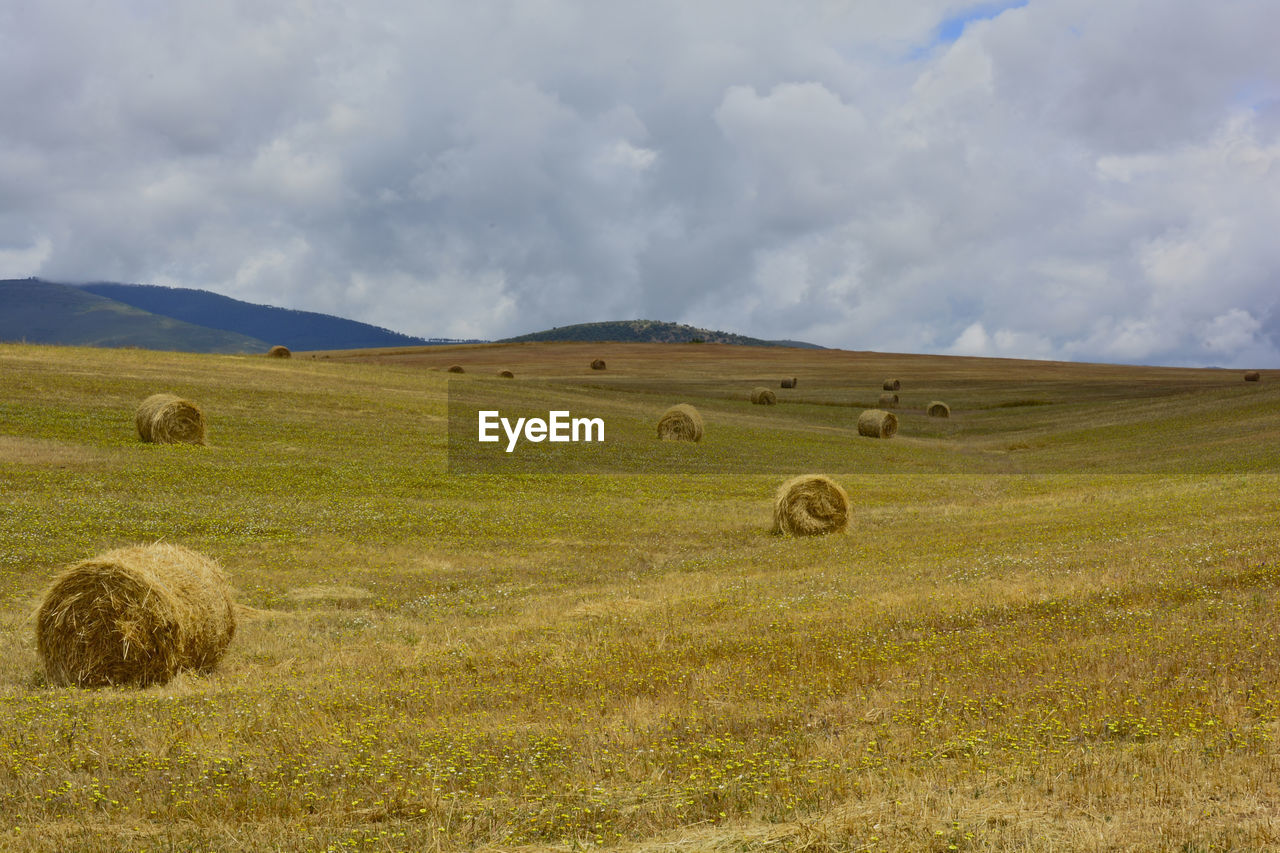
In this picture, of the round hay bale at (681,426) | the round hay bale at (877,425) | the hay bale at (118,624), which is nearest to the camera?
the hay bale at (118,624)

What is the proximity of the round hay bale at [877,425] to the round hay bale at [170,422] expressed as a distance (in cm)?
3860

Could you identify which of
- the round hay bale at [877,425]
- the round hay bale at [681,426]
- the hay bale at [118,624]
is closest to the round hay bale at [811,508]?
the hay bale at [118,624]

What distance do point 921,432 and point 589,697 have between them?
5949 centimetres

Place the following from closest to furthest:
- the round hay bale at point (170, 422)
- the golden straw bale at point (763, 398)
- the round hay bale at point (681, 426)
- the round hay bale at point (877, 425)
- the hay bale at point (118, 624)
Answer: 1. the hay bale at point (118, 624)
2. the round hay bale at point (170, 422)
3. the round hay bale at point (681, 426)
4. the round hay bale at point (877, 425)
5. the golden straw bale at point (763, 398)

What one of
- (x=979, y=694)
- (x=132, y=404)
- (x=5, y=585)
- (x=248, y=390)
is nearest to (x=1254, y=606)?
(x=979, y=694)

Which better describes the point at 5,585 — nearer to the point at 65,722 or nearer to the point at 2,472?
the point at 65,722

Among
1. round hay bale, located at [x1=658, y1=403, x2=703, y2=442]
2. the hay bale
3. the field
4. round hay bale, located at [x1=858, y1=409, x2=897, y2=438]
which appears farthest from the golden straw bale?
the hay bale

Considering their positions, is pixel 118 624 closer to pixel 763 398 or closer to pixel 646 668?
pixel 646 668

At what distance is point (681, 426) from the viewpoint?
169 ft

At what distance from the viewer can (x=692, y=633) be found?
15.7 metres

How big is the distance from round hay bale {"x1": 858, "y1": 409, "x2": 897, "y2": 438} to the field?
2309cm

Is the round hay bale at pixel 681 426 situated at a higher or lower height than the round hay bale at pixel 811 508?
higher

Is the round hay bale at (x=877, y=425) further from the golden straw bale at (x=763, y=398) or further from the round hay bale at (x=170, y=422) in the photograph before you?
the round hay bale at (x=170, y=422)

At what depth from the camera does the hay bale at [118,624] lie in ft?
46.6
